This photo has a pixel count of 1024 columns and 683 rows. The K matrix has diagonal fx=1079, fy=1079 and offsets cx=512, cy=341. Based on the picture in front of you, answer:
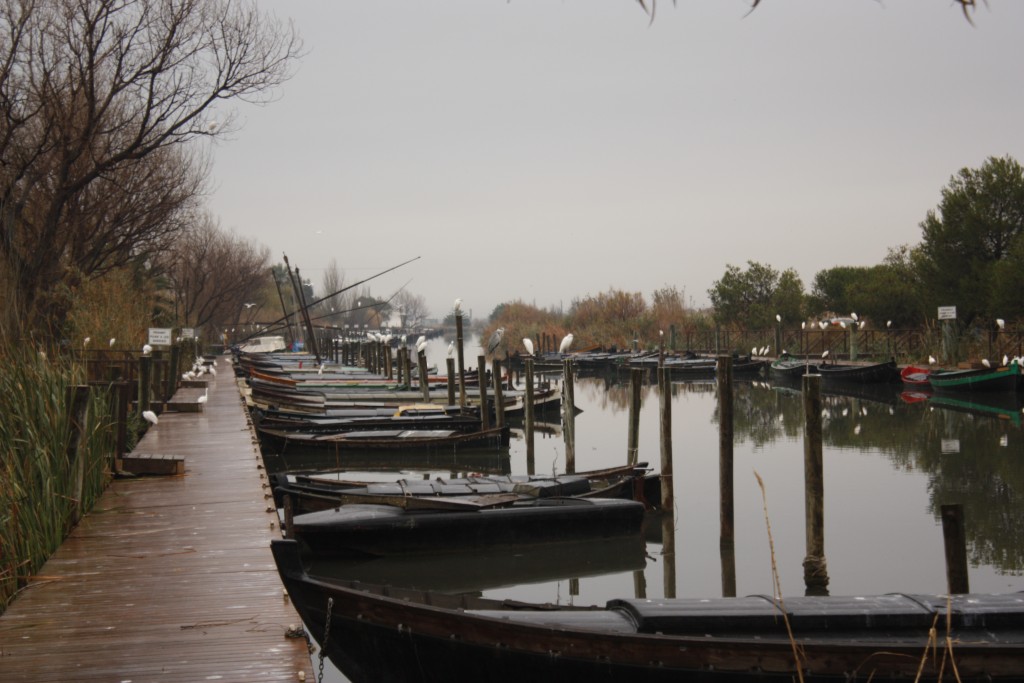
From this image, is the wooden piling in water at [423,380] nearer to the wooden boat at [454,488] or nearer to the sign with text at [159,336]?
the sign with text at [159,336]

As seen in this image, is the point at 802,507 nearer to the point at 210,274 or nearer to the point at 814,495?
the point at 814,495

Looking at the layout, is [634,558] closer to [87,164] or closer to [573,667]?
[573,667]

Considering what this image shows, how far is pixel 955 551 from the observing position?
27.5ft

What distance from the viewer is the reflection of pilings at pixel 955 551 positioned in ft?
27.1

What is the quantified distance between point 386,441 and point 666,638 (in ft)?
52.2

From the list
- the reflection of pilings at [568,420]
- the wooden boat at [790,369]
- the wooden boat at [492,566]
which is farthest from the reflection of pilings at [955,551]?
the wooden boat at [790,369]

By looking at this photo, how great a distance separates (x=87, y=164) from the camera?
27766mm

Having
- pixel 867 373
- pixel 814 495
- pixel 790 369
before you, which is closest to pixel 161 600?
pixel 814 495

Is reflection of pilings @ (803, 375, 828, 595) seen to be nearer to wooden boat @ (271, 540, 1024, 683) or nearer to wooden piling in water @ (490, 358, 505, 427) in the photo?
wooden boat @ (271, 540, 1024, 683)

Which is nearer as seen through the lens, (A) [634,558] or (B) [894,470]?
(A) [634,558]

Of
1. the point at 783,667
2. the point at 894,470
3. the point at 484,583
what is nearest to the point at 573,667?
the point at 783,667

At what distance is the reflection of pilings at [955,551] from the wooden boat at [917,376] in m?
32.9

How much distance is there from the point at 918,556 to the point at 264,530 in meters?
8.49

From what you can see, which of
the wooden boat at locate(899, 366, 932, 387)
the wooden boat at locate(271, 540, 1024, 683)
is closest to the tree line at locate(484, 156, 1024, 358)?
the wooden boat at locate(899, 366, 932, 387)
